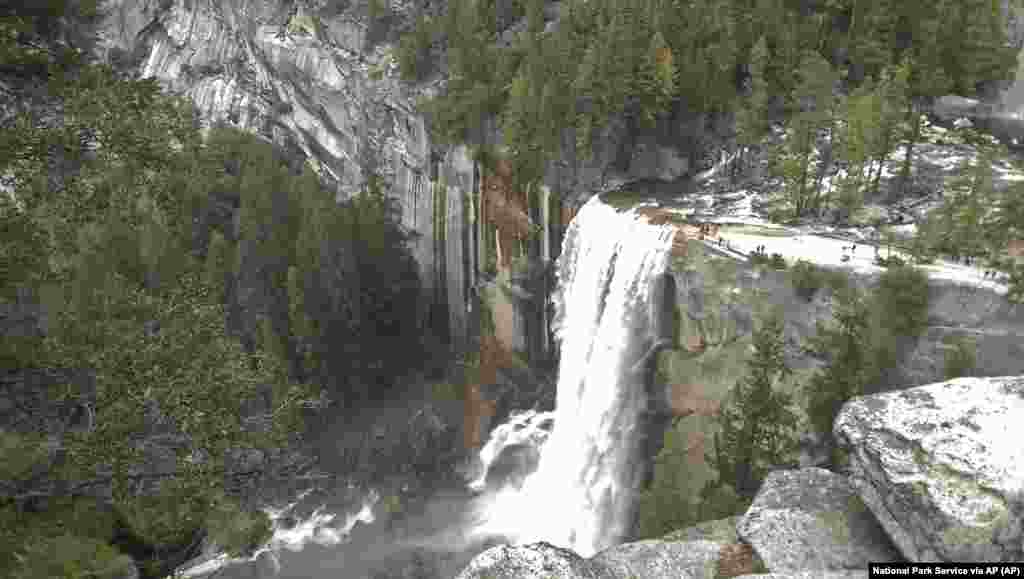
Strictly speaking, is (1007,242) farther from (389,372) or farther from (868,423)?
(389,372)

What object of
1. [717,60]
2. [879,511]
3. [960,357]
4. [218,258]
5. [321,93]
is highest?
[321,93]

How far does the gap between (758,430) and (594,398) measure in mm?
9129

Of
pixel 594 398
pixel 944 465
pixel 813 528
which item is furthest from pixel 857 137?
pixel 813 528

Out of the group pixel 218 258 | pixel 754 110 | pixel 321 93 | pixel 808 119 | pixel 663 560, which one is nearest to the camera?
pixel 663 560

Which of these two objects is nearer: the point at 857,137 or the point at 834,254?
the point at 834,254

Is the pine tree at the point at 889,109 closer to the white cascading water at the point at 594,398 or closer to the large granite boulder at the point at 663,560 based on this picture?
the white cascading water at the point at 594,398

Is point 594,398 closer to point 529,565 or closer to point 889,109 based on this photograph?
point 889,109

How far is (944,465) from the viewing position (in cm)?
1033

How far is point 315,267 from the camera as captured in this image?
36.5m

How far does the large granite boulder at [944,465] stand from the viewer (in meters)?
9.62

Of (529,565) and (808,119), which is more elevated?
(808,119)

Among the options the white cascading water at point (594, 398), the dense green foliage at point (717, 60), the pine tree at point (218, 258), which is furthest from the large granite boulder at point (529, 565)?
the pine tree at point (218, 258)

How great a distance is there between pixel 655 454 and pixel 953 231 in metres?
12.9

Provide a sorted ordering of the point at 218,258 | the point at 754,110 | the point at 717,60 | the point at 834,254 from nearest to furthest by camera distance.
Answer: the point at 834,254 < the point at 754,110 < the point at 717,60 < the point at 218,258
